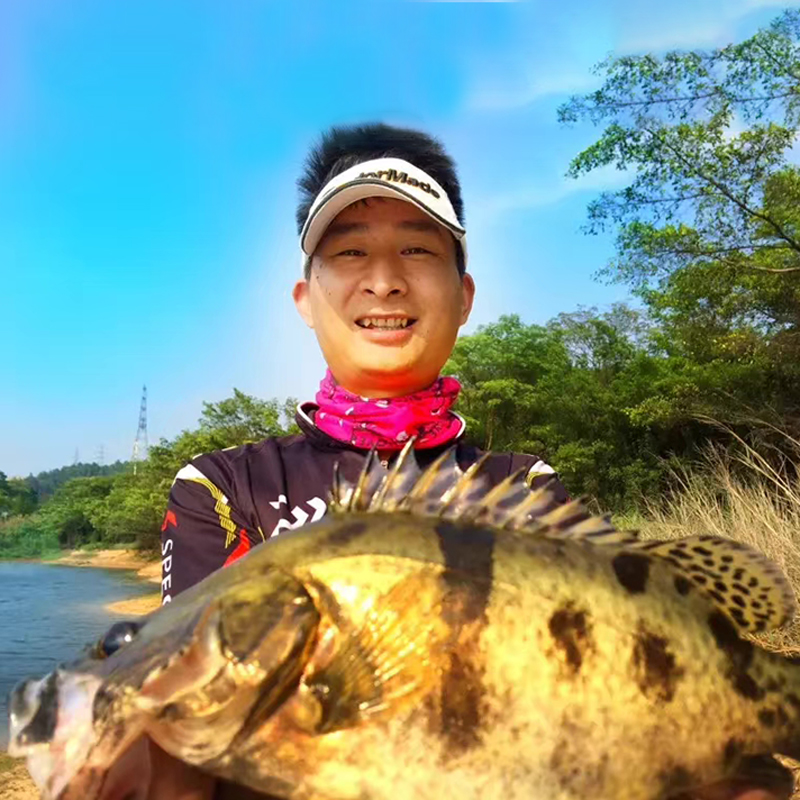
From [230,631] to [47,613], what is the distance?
118ft

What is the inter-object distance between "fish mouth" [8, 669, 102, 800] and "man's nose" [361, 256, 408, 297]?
6.20 feet

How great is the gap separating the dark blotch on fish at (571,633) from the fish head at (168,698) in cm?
59

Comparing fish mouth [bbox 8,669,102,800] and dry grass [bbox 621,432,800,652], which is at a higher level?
dry grass [bbox 621,432,800,652]

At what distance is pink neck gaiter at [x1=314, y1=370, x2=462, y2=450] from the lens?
333cm

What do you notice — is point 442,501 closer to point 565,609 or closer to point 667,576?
point 565,609

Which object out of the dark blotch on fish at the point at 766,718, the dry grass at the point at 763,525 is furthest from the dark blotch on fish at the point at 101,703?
the dry grass at the point at 763,525

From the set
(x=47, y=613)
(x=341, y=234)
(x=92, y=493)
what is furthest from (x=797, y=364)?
(x=92, y=493)

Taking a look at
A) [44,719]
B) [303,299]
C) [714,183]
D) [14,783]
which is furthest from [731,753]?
[714,183]

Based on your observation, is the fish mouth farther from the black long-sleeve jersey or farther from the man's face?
the man's face

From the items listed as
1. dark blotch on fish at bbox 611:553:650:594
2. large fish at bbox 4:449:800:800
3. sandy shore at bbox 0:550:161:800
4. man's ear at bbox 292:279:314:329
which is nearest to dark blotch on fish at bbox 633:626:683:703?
large fish at bbox 4:449:800:800

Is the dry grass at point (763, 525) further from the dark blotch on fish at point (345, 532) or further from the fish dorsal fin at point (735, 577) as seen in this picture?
the dark blotch on fish at point (345, 532)

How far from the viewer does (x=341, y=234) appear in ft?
10.6

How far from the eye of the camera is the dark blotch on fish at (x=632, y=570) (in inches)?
77.6

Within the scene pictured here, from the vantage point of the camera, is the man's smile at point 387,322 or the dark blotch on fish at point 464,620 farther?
the man's smile at point 387,322
